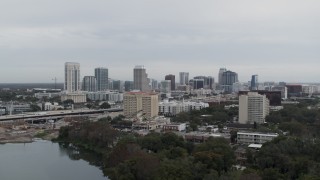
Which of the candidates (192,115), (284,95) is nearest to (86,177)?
(192,115)

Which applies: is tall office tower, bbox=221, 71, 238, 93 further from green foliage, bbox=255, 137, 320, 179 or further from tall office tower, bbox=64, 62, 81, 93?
green foliage, bbox=255, 137, 320, 179

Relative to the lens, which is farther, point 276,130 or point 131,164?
point 276,130

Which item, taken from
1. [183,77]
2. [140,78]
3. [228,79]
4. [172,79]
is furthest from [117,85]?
[140,78]

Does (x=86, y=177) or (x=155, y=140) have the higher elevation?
(x=155, y=140)

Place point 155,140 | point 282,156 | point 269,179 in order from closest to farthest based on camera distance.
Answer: point 269,179
point 282,156
point 155,140

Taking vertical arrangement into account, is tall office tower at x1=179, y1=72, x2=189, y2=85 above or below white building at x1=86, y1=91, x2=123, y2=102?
above

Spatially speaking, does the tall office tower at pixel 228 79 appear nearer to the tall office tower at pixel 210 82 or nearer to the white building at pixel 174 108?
the tall office tower at pixel 210 82

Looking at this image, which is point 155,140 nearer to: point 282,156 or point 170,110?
point 282,156

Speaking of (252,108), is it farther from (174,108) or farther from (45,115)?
(45,115)

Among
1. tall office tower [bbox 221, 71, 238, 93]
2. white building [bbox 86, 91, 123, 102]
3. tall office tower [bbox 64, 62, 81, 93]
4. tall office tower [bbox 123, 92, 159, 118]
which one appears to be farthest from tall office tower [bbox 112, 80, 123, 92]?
tall office tower [bbox 123, 92, 159, 118]
